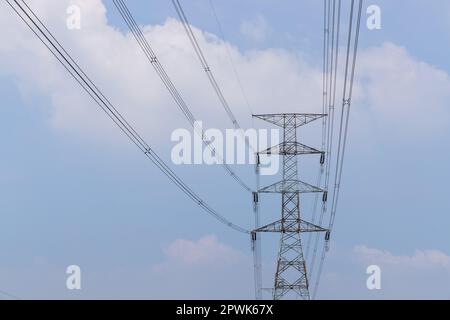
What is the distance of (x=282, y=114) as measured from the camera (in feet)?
209
